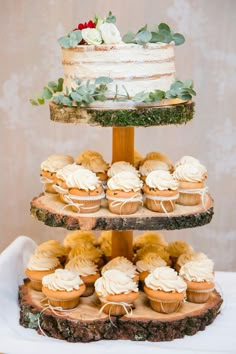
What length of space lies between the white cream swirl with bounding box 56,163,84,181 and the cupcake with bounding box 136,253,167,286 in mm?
447

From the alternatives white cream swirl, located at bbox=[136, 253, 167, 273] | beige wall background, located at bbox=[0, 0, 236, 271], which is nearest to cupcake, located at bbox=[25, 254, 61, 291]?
white cream swirl, located at bbox=[136, 253, 167, 273]

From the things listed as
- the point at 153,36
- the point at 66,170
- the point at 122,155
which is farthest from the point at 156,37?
the point at 66,170

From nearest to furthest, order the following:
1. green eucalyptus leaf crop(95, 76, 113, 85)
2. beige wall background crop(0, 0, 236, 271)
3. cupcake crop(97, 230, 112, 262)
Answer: green eucalyptus leaf crop(95, 76, 113, 85), cupcake crop(97, 230, 112, 262), beige wall background crop(0, 0, 236, 271)

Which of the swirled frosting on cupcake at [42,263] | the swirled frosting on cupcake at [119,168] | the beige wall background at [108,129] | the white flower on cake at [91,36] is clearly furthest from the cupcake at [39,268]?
the beige wall background at [108,129]

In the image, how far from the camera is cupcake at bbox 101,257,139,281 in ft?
8.53

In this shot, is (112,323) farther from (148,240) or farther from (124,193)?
(148,240)

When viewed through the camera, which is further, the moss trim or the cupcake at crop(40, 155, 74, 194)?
the cupcake at crop(40, 155, 74, 194)

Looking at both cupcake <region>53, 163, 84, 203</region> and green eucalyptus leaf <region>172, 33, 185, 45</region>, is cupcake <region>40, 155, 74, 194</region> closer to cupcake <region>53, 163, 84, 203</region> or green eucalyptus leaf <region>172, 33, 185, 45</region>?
cupcake <region>53, 163, 84, 203</region>

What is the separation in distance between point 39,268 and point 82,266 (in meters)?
0.18

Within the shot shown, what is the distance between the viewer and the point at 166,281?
2479mm

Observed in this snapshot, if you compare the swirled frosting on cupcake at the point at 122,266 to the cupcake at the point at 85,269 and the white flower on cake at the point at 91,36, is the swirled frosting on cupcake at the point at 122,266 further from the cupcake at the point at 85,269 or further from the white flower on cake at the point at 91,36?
the white flower on cake at the point at 91,36

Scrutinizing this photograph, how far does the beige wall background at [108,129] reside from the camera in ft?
11.7

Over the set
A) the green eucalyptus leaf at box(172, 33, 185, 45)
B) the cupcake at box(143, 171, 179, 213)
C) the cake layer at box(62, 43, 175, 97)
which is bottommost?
the cupcake at box(143, 171, 179, 213)

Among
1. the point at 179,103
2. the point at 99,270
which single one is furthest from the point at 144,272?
the point at 179,103
